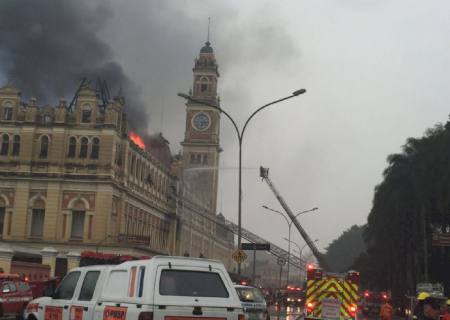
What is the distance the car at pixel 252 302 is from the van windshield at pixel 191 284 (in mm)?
11789

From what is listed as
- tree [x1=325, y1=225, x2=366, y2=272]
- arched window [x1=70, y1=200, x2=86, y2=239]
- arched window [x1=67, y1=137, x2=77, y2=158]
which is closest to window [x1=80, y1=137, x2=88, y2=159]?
arched window [x1=67, y1=137, x2=77, y2=158]

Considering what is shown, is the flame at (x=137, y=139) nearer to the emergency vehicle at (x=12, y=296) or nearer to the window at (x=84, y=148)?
the window at (x=84, y=148)

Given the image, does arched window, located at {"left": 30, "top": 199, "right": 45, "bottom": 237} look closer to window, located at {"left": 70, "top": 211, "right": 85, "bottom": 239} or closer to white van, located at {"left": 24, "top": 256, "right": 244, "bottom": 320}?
window, located at {"left": 70, "top": 211, "right": 85, "bottom": 239}

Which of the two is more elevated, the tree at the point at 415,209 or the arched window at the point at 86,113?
the arched window at the point at 86,113

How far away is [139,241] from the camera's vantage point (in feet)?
218

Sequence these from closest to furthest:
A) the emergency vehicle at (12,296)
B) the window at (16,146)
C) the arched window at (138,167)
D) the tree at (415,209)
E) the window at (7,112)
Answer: the emergency vehicle at (12,296) → the tree at (415,209) → the window at (16,146) → the window at (7,112) → the arched window at (138,167)

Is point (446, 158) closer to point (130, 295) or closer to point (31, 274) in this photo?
point (31, 274)

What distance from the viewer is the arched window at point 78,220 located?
64688mm

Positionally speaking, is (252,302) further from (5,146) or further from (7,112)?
(7,112)

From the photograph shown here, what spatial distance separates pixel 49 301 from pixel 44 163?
5522 centimetres

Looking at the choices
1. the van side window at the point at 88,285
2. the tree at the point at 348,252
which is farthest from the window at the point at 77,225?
the tree at the point at 348,252

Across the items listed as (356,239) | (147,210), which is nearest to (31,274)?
(147,210)

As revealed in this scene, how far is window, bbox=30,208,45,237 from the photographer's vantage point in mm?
64812

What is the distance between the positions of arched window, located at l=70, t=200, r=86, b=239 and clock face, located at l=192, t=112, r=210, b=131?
6876 cm
